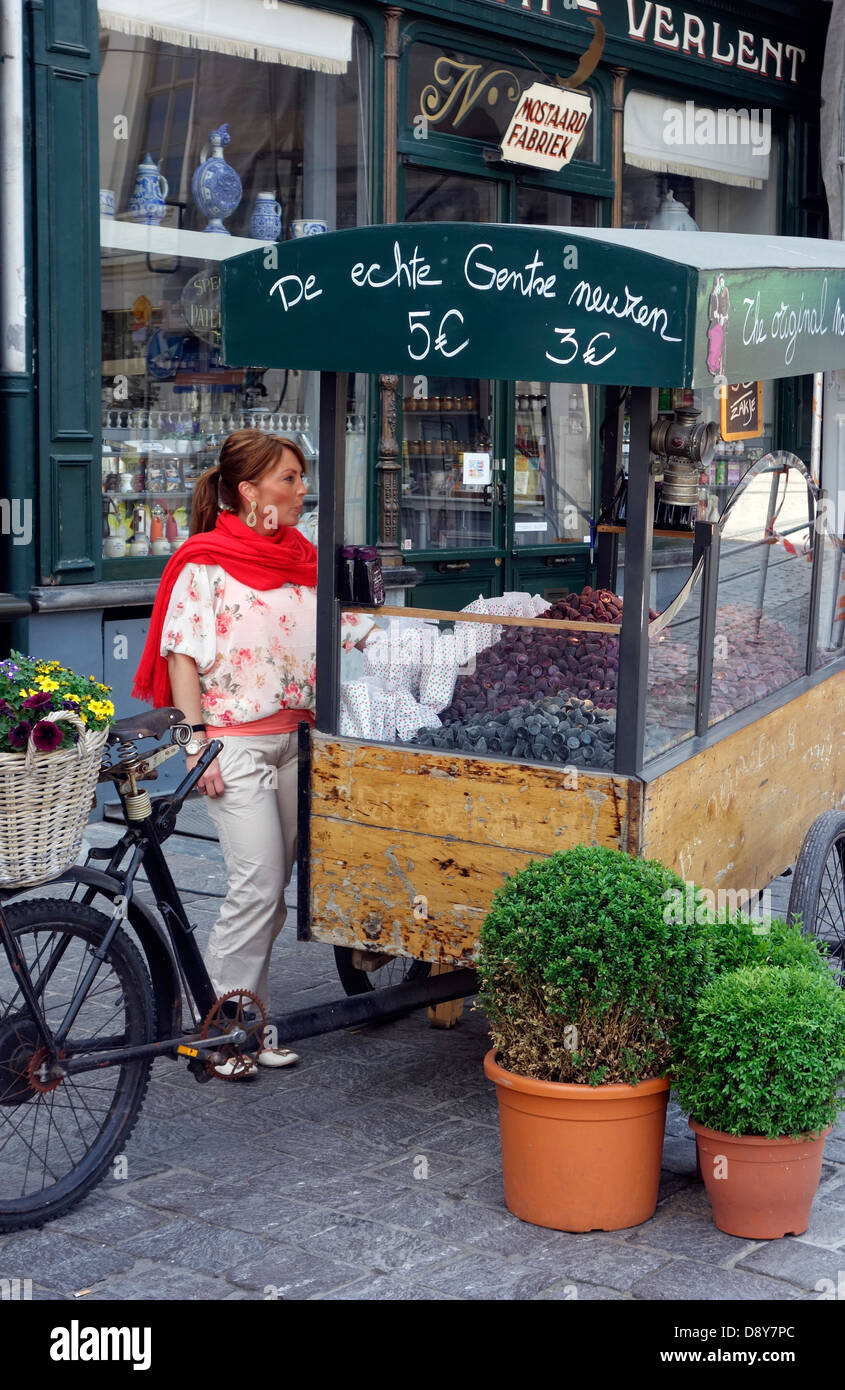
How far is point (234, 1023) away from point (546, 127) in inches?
278

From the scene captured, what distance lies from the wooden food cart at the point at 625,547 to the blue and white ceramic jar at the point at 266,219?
12.9 feet

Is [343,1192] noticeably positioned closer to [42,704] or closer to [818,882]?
[42,704]

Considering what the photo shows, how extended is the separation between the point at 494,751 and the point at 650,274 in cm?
127

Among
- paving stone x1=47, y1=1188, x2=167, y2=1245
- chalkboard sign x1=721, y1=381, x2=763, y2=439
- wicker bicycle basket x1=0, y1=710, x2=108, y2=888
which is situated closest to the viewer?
wicker bicycle basket x1=0, y1=710, x2=108, y2=888

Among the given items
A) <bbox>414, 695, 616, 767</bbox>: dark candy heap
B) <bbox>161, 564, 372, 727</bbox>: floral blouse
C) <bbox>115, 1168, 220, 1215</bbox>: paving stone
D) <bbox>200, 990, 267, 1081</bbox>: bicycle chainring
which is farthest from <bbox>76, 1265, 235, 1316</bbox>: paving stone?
<bbox>161, 564, 372, 727</bbox>: floral blouse

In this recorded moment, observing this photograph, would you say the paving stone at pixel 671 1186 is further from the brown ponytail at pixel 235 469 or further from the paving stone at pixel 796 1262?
the brown ponytail at pixel 235 469

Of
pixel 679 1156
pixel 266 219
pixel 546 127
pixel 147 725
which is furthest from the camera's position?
pixel 546 127

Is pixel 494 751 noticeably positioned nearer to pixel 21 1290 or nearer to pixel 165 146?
pixel 21 1290

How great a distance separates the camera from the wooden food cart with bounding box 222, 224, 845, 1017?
3297 mm

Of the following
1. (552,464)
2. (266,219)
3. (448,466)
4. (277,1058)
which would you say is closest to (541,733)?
(277,1058)

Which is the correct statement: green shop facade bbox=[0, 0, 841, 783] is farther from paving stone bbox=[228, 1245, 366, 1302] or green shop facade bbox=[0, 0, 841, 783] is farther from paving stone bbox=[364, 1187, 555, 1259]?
paving stone bbox=[228, 1245, 366, 1302]

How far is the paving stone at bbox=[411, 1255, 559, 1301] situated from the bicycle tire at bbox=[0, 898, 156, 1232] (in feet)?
2.79

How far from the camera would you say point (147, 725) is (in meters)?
3.68
